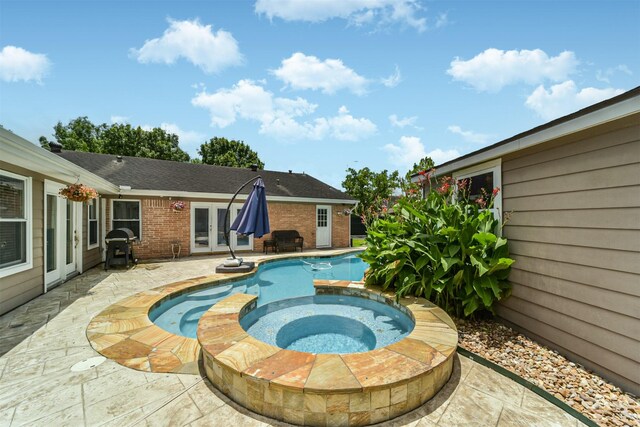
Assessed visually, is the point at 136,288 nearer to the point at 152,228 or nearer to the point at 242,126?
the point at 152,228

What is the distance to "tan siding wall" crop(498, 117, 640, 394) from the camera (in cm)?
257

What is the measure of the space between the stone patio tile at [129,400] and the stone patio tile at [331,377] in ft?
4.15

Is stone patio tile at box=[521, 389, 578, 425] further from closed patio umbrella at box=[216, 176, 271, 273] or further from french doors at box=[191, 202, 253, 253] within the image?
french doors at box=[191, 202, 253, 253]

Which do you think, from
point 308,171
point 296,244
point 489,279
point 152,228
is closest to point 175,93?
point 152,228

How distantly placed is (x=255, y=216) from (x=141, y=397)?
5.21 metres

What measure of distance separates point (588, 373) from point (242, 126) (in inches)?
638

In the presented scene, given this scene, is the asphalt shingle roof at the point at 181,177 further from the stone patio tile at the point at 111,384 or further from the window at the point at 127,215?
the stone patio tile at the point at 111,384

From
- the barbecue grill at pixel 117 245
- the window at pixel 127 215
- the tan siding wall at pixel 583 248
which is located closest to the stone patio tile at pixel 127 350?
the tan siding wall at pixel 583 248

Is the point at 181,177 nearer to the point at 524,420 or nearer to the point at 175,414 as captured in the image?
the point at 175,414

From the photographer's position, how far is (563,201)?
3.21 metres

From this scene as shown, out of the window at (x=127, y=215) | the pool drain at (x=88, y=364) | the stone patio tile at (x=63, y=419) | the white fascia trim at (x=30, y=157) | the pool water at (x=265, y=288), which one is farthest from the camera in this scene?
the window at (x=127, y=215)

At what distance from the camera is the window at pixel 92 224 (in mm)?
7660

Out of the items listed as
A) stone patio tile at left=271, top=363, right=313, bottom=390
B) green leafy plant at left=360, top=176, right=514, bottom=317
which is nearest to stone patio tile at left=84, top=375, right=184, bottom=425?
stone patio tile at left=271, top=363, right=313, bottom=390

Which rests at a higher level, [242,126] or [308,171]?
[242,126]
